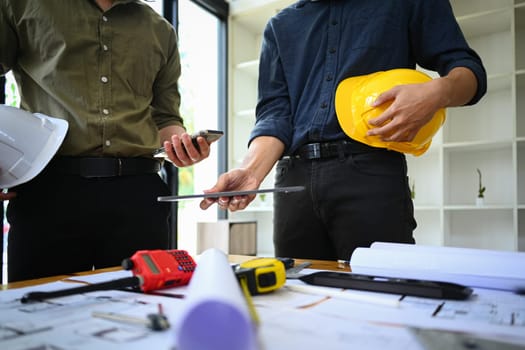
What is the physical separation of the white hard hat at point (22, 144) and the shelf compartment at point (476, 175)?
2.30 m

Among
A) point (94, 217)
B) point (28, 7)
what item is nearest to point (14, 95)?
point (28, 7)

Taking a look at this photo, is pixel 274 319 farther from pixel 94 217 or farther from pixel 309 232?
pixel 94 217

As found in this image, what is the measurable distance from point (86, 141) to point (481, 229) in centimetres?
251

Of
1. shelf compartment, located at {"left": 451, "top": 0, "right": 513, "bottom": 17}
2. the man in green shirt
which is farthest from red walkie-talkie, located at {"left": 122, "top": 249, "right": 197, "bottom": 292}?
shelf compartment, located at {"left": 451, "top": 0, "right": 513, "bottom": 17}

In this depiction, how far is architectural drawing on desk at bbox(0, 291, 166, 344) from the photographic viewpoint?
402 millimetres

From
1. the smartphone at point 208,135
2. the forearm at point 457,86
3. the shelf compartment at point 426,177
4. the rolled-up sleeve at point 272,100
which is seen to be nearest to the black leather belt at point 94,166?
the smartphone at point 208,135

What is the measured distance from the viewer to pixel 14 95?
184 cm

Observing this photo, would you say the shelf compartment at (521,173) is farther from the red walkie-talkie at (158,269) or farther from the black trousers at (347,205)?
the red walkie-talkie at (158,269)

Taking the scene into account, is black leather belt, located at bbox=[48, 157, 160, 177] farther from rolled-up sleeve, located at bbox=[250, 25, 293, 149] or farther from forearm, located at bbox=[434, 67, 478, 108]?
forearm, located at bbox=[434, 67, 478, 108]

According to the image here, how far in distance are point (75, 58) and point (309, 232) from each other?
764mm

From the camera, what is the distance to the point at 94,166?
1047mm

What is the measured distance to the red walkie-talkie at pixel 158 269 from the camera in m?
0.59

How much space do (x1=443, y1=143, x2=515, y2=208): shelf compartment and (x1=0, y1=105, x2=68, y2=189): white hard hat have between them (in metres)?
2.30

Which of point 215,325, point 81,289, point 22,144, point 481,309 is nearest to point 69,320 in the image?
point 81,289
